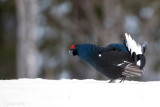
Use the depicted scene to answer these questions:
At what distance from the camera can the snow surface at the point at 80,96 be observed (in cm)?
447

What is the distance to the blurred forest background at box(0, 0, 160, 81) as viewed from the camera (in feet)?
59.0

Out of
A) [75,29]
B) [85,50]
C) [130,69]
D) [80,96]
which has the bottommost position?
[80,96]

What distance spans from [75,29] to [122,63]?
40.0 feet

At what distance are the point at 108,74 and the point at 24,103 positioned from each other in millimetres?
→ 2092

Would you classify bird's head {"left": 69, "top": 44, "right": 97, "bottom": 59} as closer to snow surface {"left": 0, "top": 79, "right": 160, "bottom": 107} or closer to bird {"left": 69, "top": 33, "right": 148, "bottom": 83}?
bird {"left": 69, "top": 33, "right": 148, "bottom": 83}

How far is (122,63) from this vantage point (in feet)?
20.7

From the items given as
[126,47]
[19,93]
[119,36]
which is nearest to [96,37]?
[119,36]

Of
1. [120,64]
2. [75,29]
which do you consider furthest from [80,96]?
[75,29]

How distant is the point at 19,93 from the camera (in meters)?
4.89

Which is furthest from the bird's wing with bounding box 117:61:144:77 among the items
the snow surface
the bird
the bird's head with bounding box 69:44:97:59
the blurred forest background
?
the blurred forest background

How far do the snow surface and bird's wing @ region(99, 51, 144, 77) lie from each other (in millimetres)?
910

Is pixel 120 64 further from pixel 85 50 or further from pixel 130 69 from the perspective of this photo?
pixel 85 50

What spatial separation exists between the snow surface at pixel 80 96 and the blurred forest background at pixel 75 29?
12.1 meters

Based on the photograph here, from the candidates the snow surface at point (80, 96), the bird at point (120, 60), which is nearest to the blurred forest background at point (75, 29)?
the bird at point (120, 60)
